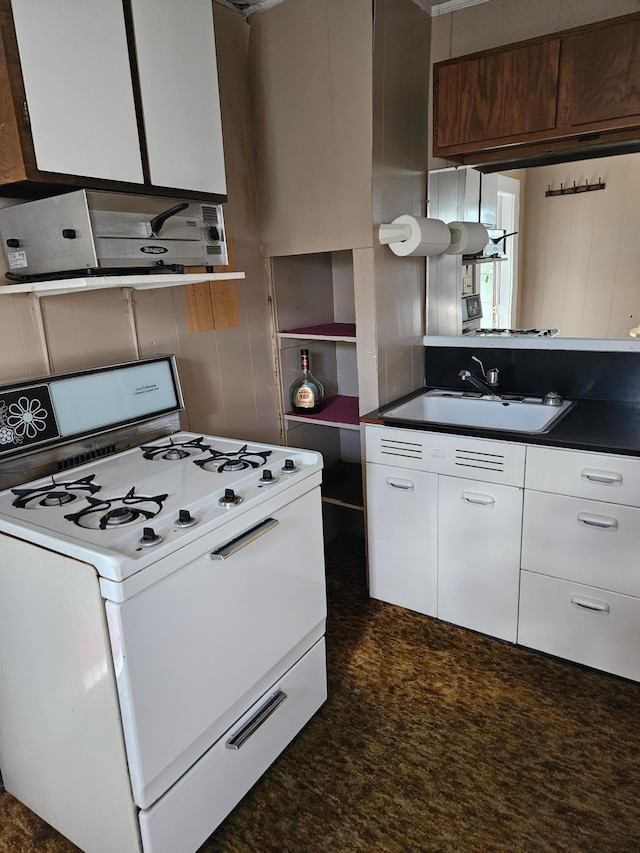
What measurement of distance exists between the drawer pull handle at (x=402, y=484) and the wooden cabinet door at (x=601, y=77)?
1332 millimetres

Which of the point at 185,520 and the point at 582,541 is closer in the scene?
the point at 185,520

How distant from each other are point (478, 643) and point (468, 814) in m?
0.71

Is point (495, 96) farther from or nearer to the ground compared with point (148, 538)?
farther from the ground

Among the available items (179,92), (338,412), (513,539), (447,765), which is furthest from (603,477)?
(179,92)

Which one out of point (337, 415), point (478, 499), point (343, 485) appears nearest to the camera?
point (478, 499)

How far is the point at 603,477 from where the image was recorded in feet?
5.72

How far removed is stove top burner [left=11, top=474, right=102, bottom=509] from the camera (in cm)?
139

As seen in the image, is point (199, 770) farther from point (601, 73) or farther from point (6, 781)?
point (601, 73)

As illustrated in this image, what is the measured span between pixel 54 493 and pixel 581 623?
5.49 ft

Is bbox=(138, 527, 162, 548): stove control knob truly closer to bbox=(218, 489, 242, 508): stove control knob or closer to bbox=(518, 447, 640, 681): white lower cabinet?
bbox=(218, 489, 242, 508): stove control knob

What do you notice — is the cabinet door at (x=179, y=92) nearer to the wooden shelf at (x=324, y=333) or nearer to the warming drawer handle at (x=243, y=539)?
the wooden shelf at (x=324, y=333)

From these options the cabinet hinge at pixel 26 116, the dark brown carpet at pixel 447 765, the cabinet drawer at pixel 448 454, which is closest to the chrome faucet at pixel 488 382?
the cabinet drawer at pixel 448 454

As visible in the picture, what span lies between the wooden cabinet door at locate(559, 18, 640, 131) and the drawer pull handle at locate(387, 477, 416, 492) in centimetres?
133

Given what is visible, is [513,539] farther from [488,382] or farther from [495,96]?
[495,96]
